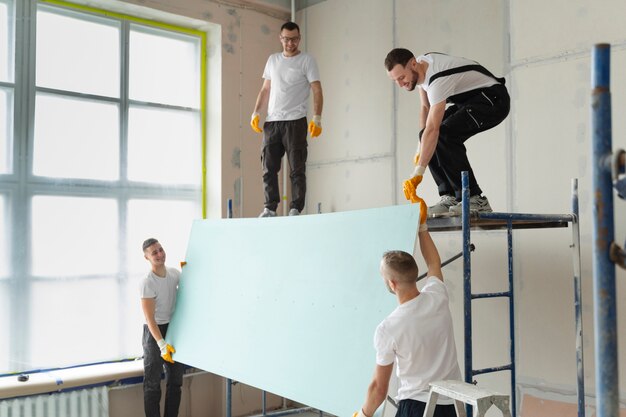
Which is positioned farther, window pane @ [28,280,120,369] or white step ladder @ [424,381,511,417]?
window pane @ [28,280,120,369]

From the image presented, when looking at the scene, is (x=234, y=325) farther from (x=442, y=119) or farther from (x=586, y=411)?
(x=586, y=411)

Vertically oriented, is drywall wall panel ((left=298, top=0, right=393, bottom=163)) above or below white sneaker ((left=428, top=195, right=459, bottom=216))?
above

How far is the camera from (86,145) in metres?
4.80

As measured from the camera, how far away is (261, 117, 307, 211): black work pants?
4367 mm

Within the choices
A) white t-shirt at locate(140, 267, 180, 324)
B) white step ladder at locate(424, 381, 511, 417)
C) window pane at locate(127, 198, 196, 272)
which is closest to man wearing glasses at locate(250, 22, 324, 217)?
white t-shirt at locate(140, 267, 180, 324)

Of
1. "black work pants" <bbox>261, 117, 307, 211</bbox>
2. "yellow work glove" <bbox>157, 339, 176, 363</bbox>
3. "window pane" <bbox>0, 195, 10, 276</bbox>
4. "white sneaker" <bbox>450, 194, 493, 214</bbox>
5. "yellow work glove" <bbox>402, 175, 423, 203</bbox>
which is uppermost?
"black work pants" <bbox>261, 117, 307, 211</bbox>

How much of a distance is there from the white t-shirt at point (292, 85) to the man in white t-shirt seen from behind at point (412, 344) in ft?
6.91

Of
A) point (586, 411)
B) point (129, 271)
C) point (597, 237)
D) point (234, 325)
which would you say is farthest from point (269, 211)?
point (597, 237)

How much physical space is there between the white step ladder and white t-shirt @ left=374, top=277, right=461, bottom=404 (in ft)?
0.32

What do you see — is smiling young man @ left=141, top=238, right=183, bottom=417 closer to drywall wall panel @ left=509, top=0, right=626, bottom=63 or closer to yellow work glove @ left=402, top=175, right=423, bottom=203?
yellow work glove @ left=402, top=175, right=423, bottom=203

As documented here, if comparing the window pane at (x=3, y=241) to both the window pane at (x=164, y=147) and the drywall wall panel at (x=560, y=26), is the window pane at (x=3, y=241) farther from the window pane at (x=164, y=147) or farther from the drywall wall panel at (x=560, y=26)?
the drywall wall panel at (x=560, y=26)

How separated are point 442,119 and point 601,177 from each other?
2080mm

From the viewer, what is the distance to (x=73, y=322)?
466 cm

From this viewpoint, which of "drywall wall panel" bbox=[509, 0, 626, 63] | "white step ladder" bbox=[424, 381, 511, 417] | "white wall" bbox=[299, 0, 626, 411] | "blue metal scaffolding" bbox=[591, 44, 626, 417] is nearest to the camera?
"blue metal scaffolding" bbox=[591, 44, 626, 417]
